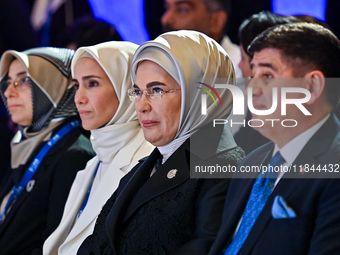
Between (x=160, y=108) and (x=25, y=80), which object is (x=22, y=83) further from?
(x=160, y=108)

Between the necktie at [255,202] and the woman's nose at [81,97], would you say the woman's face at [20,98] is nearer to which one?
the woman's nose at [81,97]

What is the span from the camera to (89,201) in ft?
7.43

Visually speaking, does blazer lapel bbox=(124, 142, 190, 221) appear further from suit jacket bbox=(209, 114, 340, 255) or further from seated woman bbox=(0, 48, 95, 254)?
seated woman bbox=(0, 48, 95, 254)

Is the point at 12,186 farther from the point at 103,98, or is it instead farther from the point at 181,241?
the point at 181,241

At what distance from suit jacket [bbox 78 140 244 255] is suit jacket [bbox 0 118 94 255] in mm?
802

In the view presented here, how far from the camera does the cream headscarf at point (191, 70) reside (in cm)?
177

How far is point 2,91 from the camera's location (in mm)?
3260

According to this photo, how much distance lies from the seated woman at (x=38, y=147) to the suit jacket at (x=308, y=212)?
1.62 meters

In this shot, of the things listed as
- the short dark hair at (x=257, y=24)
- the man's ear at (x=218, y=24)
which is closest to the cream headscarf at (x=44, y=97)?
the man's ear at (x=218, y=24)

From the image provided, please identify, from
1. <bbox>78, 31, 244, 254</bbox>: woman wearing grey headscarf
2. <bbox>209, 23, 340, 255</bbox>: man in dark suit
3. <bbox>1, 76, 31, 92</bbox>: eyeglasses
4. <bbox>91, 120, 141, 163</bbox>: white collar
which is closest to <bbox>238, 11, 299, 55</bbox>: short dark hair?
<bbox>78, 31, 244, 254</bbox>: woman wearing grey headscarf

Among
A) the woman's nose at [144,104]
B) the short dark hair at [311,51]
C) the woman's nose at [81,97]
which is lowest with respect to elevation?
the woman's nose at [81,97]

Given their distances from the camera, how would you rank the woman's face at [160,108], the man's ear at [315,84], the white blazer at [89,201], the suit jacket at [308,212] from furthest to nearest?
1. the white blazer at [89,201]
2. the woman's face at [160,108]
3. the man's ear at [315,84]
4. the suit jacket at [308,212]

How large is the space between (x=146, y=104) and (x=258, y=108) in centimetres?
53

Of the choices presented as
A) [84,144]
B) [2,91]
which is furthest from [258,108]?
[2,91]
